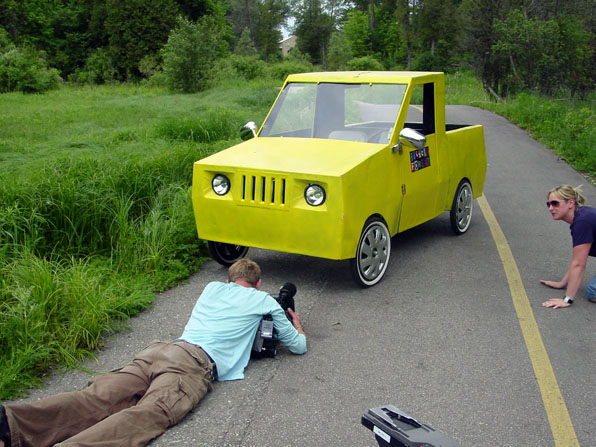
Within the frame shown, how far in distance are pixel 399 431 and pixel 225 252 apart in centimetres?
489

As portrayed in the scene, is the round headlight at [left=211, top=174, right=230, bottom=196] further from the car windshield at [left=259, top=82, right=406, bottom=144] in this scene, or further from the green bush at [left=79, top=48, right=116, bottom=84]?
the green bush at [left=79, top=48, right=116, bottom=84]

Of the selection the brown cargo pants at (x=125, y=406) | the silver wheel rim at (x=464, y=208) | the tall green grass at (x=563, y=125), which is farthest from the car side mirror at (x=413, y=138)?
the tall green grass at (x=563, y=125)

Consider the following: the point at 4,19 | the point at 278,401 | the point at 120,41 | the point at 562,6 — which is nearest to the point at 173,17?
the point at 120,41

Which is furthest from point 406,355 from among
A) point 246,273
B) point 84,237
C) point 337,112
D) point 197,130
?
point 197,130

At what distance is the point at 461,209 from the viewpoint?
8.90 meters

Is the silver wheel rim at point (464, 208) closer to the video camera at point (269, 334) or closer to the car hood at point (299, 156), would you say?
the car hood at point (299, 156)

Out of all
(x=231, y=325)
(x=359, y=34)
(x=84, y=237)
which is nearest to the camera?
(x=231, y=325)

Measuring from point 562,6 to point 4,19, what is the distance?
4588 cm

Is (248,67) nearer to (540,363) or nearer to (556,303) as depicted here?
(556,303)

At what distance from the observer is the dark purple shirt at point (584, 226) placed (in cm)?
623

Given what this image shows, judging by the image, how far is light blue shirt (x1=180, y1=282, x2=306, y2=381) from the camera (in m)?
4.70

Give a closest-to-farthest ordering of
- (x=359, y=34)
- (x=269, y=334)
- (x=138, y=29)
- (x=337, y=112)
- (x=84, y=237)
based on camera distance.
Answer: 1. (x=269, y=334)
2. (x=84, y=237)
3. (x=337, y=112)
4. (x=138, y=29)
5. (x=359, y=34)

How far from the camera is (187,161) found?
1000cm

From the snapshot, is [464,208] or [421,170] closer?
[421,170]
